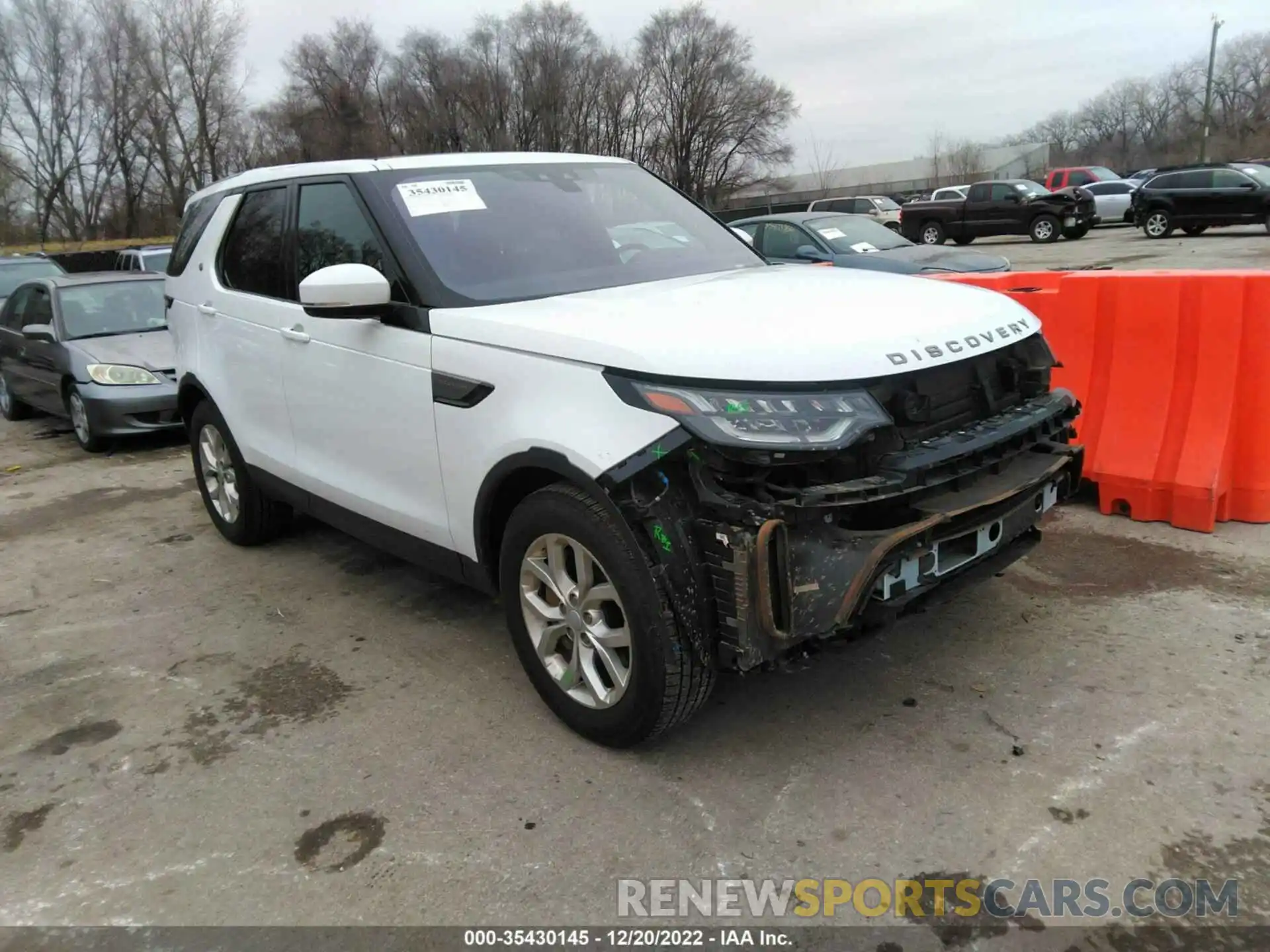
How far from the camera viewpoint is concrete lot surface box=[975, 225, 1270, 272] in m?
17.1

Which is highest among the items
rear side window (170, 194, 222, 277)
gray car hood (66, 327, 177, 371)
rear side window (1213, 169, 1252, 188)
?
rear side window (1213, 169, 1252, 188)

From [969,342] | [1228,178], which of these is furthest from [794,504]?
[1228,178]

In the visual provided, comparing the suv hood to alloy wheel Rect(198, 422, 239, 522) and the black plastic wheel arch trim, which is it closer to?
the black plastic wheel arch trim

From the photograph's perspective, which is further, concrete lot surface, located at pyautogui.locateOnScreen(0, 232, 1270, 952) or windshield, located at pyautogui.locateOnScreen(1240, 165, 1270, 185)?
windshield, located at pyautogui.locateOnScreen(1240, 165, 1270, 185)

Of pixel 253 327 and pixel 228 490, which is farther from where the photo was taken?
pixel 228 490

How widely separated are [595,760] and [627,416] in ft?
3.92

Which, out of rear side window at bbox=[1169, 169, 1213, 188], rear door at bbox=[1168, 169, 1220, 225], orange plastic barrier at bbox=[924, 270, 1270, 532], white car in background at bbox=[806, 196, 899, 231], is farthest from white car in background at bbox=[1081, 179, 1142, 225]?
orange plastic barrier at bbox=[924, 270, 1270, 532]

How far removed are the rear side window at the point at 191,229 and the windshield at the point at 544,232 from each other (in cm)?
187

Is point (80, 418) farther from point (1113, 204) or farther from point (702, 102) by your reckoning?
point (702, 102)

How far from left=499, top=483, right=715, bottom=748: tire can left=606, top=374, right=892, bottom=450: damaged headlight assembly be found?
0.39m

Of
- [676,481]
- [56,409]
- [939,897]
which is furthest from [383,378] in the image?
[56,409]

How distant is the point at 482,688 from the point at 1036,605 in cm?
235

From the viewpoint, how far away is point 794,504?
8.20 ft

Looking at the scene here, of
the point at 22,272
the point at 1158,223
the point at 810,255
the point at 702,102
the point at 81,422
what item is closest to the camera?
the point at 81,422
